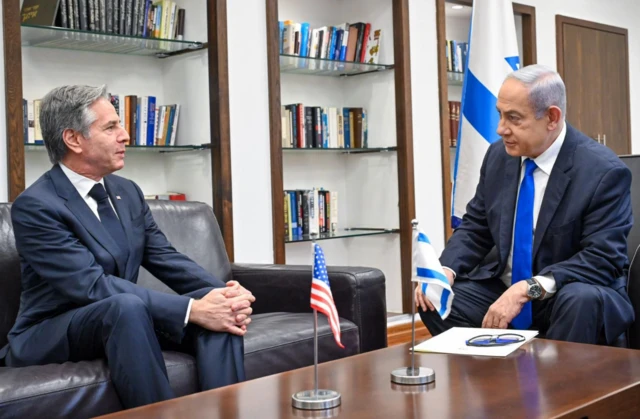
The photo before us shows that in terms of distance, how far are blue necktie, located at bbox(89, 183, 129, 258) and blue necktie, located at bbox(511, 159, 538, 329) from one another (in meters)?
1.25

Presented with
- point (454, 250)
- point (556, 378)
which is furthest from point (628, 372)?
point (454, 250)

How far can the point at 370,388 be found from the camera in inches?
67.4

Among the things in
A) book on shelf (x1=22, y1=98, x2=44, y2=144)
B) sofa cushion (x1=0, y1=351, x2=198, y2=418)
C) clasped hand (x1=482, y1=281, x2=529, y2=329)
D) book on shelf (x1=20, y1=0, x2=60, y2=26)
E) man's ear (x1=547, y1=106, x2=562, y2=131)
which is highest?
book on shelf (x1=20, y1=0, x2=60, y2=26)

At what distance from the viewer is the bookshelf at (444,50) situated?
4914mm

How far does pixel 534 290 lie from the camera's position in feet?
8.17

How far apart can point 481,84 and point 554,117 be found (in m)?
1.47

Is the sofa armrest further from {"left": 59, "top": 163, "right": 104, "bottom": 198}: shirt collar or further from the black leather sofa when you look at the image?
{"left": 59, "top": 163, "right": 104, "bottom": 198}: shirt collar

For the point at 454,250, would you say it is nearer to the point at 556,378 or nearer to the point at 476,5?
the point at 556,378

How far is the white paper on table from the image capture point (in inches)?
78.6

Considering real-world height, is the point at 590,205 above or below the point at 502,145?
below

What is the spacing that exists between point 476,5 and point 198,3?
141cm

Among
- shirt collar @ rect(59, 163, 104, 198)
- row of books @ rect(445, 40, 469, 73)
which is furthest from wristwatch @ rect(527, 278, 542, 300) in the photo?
row of books @ rect(445, 40, 469, 73)

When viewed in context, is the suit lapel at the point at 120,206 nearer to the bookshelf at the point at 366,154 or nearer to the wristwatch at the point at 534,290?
the wristwatch at the point at 534,290

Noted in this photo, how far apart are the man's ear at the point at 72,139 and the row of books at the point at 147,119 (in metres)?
1.38
